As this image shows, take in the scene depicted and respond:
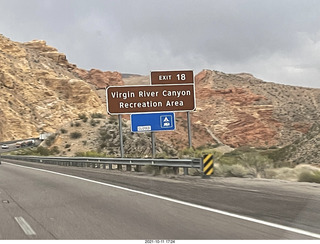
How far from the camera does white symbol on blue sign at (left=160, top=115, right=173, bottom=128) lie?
27.9m

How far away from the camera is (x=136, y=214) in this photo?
9.47 m

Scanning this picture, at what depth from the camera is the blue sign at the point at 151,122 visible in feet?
90.6

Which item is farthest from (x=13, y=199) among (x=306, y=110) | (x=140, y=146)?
(x=306, y=110)

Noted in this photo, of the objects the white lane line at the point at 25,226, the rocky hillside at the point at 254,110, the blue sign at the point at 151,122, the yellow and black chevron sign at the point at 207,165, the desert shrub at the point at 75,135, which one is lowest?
the white lane line at the point at 25,226

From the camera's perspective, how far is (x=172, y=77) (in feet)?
98.0

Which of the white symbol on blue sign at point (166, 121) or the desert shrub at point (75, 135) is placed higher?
the desert shrub at point (75, 135)

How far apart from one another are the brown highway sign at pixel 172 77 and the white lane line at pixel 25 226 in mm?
21051

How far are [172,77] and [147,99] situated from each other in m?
2.59

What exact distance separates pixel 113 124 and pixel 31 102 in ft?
125

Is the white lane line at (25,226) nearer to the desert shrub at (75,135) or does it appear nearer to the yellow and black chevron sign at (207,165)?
the yellow and black chevron sign at (207,165)

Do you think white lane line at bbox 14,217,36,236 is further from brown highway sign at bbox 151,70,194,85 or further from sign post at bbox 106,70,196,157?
brown highway sign at bbox 151,70,194,85

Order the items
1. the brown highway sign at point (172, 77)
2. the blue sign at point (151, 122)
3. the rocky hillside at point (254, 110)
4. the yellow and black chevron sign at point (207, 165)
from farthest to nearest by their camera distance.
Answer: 1. the rocky hillside at point (254, 110)
2. the brown highway sign at point (172, 77)
3. the blue sign at point (151, 122)
4. the yellow and black chevron sign at point (207, 165)

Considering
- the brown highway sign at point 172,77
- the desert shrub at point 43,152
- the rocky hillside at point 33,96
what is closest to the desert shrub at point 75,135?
the desert shrub at point 43,152

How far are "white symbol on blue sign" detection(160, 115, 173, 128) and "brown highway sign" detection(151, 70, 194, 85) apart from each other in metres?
2.79
